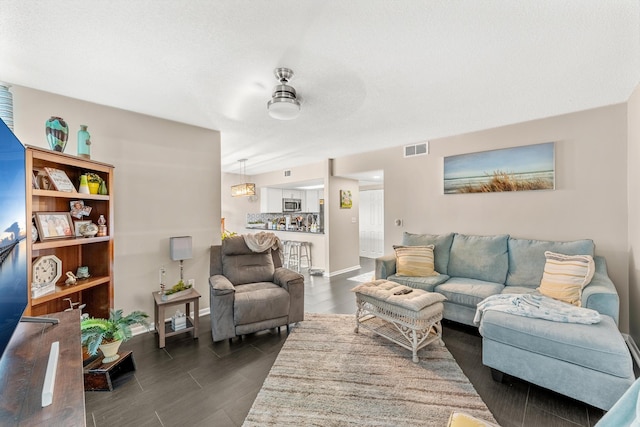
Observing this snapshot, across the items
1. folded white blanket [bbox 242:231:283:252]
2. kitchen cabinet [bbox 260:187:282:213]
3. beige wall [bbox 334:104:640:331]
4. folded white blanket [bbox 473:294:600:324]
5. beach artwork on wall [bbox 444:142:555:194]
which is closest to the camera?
folded white blanket [bbox 473:294:600:324]

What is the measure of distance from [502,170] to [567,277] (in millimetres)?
1519

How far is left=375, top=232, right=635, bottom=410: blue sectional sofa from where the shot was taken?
1675 mm

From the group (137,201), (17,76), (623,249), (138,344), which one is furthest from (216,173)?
(623,249)

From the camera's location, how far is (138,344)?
273 cm

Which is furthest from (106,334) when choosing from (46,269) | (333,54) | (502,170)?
(502,170)

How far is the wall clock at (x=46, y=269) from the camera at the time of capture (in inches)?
79.8

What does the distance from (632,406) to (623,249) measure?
2742 mm

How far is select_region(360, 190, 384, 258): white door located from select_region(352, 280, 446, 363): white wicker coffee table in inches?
187

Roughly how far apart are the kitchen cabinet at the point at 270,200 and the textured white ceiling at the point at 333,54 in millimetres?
4210

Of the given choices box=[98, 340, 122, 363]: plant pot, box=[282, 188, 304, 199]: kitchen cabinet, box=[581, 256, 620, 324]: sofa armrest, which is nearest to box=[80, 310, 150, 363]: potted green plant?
box=[98, 340, 122, 363]: plant pot

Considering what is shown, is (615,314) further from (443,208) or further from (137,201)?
(137,201)

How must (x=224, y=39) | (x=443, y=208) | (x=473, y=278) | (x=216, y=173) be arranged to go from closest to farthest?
(x=224, y=39), (x=473, y=278), (x=216, y=173), (x=443, y=208)

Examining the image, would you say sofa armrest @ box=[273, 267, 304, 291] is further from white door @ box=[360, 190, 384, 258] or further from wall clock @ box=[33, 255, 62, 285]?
white door @ box=[360, 190, 384, 258]

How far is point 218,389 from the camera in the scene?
6.71 feet
